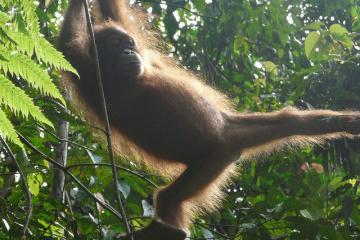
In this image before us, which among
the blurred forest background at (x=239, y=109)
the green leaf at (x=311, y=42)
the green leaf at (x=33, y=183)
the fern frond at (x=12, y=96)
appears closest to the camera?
the fern frond at (x=12, y=96)

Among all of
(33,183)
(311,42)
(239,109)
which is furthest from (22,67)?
(239,109)

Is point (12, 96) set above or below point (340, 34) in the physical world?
below

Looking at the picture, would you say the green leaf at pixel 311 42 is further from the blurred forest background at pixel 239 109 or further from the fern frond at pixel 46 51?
the fern frond at pixel 46 51

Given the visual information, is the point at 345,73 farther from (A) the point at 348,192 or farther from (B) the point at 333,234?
(B) the point at 333,234

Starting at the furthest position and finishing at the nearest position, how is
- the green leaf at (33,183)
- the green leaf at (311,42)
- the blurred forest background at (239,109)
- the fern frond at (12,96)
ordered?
1. the green leaf at (311,42)
2. the green leaf at (33,183)
3. the blurred forest background at (239,109)
4. the fern frond at (12,96)

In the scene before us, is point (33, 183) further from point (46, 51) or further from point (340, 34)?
point (340, 34)

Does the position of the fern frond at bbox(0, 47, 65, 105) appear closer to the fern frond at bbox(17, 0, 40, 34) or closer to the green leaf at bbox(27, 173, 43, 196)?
the fern frond at bbox(17, 0, 40, 34)

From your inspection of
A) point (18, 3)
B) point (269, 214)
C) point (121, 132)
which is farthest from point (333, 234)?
point (18, 3)

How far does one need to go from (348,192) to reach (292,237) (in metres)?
0.57

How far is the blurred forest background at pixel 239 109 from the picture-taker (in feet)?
5.21

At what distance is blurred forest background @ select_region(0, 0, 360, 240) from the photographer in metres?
1.59

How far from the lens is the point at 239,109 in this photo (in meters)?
4.73

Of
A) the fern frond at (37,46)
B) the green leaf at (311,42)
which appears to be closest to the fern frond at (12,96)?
the fern frond at (37,46)

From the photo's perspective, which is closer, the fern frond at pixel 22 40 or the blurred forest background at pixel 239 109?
Answer: the fern frond at pixel 22 40
